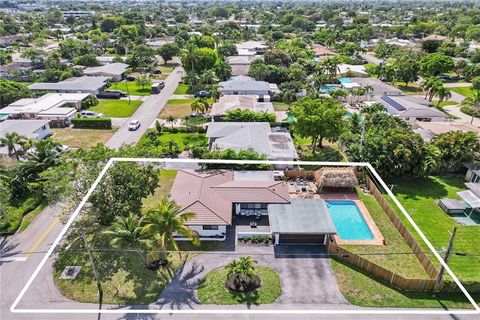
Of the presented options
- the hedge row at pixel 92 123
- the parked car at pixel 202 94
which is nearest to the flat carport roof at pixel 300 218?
the hedge row at pixel 92 123

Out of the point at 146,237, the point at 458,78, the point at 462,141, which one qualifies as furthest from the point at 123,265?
the point at 458,78

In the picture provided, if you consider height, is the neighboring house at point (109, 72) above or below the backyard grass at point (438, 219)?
above

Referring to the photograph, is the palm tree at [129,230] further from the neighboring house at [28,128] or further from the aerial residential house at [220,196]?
the neighboring house at [28,128]

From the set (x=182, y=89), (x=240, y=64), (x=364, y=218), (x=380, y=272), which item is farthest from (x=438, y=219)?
(x=240, y=64)

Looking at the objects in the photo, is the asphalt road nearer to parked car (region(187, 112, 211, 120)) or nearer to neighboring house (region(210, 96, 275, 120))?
parked car (region(187, 112, 211, 120))

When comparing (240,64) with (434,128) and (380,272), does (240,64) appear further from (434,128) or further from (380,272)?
(380,272)
